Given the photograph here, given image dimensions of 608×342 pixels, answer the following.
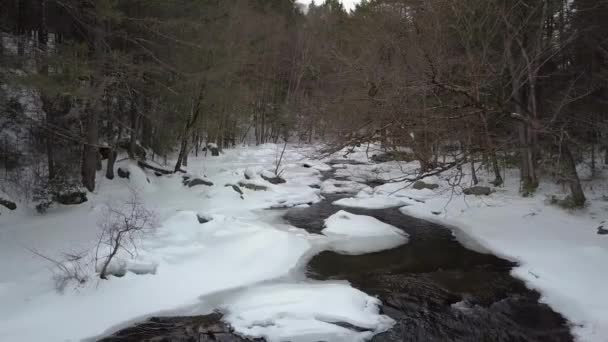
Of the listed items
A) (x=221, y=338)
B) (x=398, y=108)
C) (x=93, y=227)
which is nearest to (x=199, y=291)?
(x=221, y=338)

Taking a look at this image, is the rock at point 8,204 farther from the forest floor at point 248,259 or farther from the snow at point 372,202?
the snow at point 372,202

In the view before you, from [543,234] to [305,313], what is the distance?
721cm

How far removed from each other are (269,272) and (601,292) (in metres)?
5.85

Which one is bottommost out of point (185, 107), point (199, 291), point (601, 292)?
point (199, 291)

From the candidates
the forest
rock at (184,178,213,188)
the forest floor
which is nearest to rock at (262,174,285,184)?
the forest

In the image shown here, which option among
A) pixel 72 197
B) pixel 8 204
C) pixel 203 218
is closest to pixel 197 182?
pixel 72 197

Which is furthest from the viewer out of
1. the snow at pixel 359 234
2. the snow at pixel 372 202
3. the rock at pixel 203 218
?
the snow at pixel 372 202

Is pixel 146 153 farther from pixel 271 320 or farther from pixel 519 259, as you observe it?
pixel 519 259

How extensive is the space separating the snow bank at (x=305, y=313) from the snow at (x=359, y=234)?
2622 mm

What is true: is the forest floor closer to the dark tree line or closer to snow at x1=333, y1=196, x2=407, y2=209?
snow at x1=333, y1=196, x2=407, y2=209

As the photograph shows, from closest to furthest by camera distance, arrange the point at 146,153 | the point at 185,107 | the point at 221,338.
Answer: the point at 221,338 < the point at 185,107 < the point at 146,153

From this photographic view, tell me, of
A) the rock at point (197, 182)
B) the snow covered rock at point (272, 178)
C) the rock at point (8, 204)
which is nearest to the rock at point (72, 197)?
the rock at point (8, 204)

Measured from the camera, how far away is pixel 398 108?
22.2 ft

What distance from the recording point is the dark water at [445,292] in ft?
18.6
